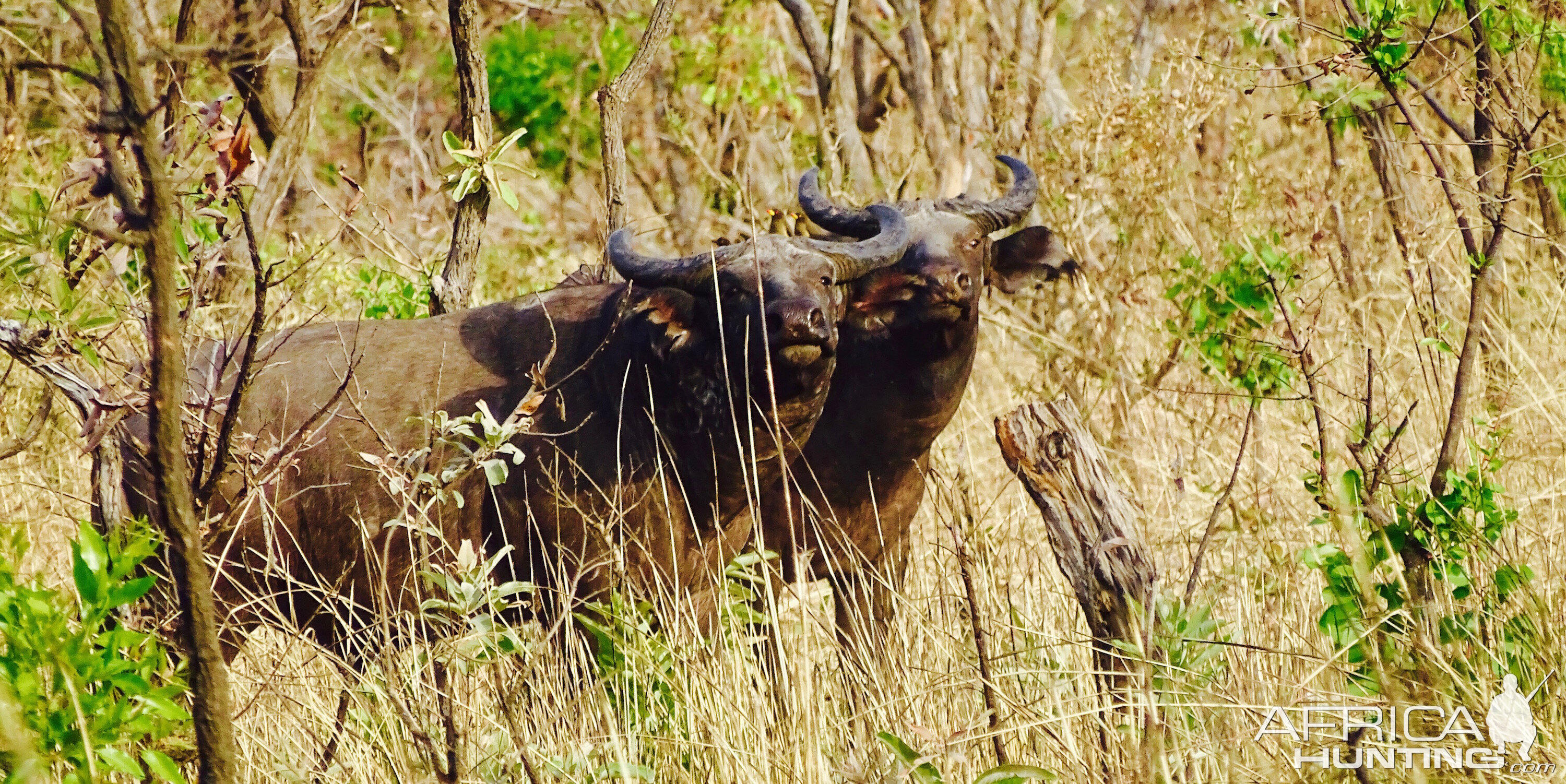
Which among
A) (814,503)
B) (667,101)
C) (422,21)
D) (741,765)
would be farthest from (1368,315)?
(422,21)

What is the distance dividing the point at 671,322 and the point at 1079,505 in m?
1.97

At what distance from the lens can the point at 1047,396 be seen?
23.2ft

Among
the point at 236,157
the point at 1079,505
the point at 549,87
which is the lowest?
the point at 1079,505

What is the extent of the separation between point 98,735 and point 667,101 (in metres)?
8.40

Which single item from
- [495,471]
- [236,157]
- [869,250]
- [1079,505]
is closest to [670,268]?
[869,250]

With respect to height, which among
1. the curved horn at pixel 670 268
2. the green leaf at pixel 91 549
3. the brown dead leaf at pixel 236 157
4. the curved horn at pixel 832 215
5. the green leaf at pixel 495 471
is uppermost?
the brown dead leaf at pixel 236 157

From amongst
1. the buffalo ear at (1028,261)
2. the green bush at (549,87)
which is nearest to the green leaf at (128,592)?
the buffalo ear at (1028,261)

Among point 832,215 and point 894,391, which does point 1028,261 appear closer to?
point 832,215

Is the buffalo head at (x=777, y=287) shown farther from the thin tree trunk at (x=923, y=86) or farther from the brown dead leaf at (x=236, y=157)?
the thin tree trunk at (x=923, y=86)

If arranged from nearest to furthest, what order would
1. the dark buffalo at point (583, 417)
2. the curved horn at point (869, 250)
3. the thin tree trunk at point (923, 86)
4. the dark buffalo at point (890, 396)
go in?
the dark buffalo at point (583, 417), the curved horn at point (869, 250), the dark buffalo at point (890, 396), the thin tree trunk at point (923, 86)

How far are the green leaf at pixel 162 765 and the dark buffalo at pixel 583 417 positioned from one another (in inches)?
80.3

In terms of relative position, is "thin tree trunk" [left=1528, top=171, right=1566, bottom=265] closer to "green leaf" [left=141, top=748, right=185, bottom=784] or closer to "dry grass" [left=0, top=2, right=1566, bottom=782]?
"dry grass" [left=0, top=2, right=1566, bottom=782]

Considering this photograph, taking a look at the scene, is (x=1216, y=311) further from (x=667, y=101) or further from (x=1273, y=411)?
(x=667, y=101)

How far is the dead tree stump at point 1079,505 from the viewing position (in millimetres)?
3006
